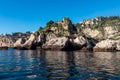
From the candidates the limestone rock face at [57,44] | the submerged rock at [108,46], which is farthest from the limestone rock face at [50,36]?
the submerged rock at [108,46]

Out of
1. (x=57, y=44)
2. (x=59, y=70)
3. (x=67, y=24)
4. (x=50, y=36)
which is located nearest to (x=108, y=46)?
(x=57, y=44)

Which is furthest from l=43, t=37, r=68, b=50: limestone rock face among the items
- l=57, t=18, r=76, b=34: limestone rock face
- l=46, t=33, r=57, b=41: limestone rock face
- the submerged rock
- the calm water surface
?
the calm water surface

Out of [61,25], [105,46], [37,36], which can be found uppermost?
[61,25]

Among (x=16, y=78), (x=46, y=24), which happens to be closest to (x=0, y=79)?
(x=16, y=78)

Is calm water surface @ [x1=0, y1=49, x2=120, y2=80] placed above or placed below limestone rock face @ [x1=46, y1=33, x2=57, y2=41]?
below

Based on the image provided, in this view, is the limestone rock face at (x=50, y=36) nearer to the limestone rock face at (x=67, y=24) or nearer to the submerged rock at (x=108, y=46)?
the limestone rock face at (x=67, y=24)

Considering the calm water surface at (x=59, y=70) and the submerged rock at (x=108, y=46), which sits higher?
the submerged rock at (x=108, y=46)

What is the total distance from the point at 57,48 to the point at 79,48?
12.2 meters

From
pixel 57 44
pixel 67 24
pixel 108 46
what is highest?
pixel 67 24

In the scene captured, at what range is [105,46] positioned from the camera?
104625mm

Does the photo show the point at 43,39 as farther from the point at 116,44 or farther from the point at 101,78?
the point at 101,78

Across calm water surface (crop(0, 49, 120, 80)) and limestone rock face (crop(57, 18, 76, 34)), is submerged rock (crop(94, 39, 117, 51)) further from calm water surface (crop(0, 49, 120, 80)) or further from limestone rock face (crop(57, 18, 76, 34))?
calm water surface (crop(0, 49, 120, 80))

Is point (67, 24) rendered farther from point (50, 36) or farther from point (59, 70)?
point (59, 70)

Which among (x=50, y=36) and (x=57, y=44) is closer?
(x=57, y=44)
